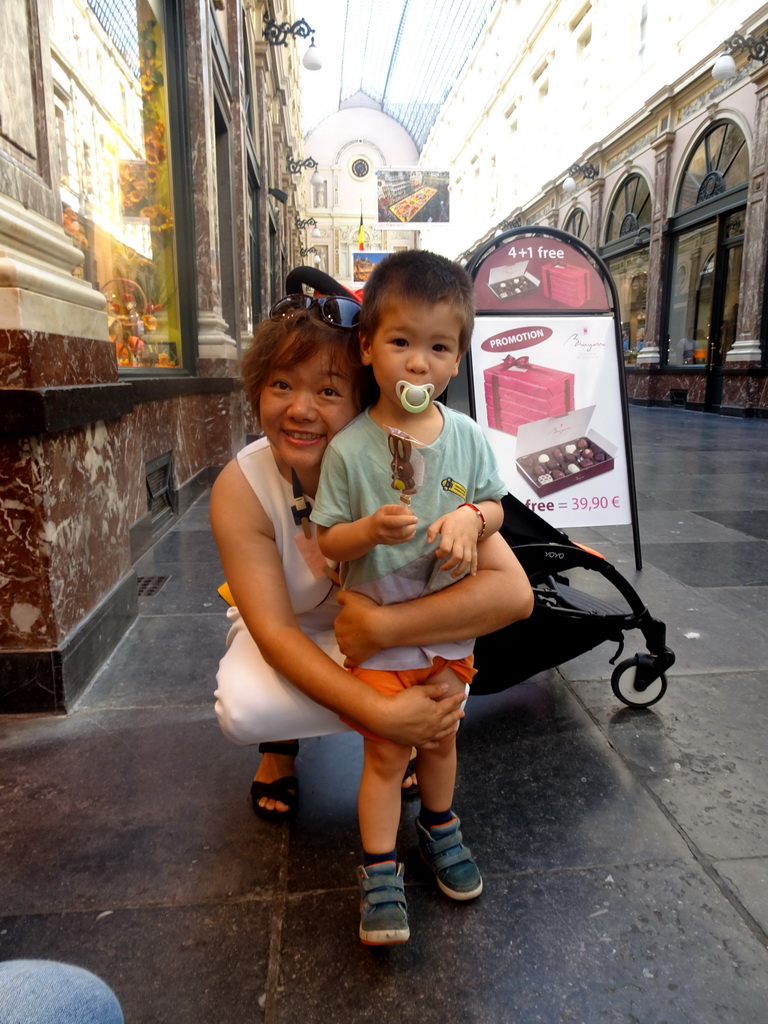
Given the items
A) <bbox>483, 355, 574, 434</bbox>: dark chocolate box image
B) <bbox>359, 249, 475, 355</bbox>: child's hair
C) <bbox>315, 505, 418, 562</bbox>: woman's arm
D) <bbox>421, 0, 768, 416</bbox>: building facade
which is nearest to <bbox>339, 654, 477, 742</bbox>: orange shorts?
<bbox>315, 505, 418, 562</bbox>: woman's arm

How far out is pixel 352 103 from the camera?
223 ft

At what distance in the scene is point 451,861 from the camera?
5.08 feet

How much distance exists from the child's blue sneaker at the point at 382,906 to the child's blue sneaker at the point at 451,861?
4.6 inches

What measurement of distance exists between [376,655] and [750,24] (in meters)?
15.0

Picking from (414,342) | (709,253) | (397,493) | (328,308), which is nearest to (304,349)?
(328,308)

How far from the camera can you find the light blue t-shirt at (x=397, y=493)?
1.39 meters

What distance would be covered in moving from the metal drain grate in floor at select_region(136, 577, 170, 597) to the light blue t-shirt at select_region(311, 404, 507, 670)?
230 cm

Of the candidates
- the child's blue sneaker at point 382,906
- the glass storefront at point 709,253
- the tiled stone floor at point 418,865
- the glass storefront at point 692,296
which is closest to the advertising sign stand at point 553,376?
the tiled stone floor at point 418,865

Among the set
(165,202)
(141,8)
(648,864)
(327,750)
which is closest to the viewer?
(648,864)

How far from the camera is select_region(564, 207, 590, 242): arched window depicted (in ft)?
67.2

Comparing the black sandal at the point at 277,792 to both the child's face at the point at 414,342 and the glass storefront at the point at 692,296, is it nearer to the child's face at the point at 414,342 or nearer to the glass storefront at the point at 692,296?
the child's face at the point at 414,342

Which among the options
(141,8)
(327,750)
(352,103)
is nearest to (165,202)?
(141,8)

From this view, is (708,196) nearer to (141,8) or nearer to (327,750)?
(141,8)

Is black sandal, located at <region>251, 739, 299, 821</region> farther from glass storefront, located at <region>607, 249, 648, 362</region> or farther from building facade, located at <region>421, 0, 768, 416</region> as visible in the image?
glass storefront, located at <region>607, 249, 648, 362</region>
